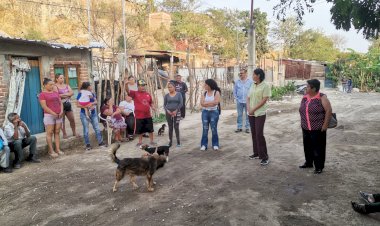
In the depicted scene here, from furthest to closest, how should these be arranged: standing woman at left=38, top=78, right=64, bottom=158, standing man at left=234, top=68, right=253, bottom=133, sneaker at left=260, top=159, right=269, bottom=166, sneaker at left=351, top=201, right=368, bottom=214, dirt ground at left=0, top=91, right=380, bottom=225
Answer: standing man at left=234, top=68, right=253, bottom=133
standing woman at left=38, top=78, right=64, bottom=158
sneaker at left=260, top=159, right=269, bottom=166
dirt ground at left=0, top=91, right=380, bottom=225
sneaker at left=351, top=201, right=368, bottom=214

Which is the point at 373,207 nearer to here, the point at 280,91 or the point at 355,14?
the point at 355,14

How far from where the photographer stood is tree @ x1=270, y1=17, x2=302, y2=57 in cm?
4125

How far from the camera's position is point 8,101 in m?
8.05

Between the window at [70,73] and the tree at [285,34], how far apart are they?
1391 inches

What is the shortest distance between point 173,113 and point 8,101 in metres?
3.96

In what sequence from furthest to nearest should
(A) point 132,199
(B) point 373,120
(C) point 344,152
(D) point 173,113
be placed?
(B) point 373,120
(D) point 173,113
(C) point 344,152
(A) point 132,199

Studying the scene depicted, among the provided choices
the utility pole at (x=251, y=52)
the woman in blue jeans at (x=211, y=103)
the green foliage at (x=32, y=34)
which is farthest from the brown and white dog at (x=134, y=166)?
the green foliage at (x=32, y=34)

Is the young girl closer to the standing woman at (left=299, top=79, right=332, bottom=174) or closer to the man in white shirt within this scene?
the man in white shirt

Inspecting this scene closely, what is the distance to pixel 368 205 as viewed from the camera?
4.04 meters

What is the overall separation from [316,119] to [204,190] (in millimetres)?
2185

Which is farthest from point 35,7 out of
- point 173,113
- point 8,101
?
point 173,113

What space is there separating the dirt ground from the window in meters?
2.82

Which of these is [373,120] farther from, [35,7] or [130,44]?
[35,7]

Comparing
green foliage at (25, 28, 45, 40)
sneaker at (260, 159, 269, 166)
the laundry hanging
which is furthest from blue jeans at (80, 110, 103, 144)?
green foliage at (25, 28, 45, 40)
